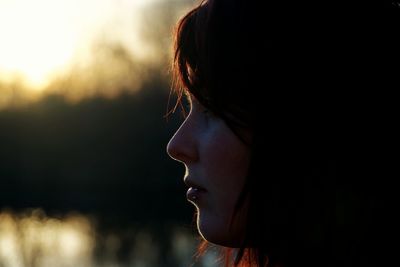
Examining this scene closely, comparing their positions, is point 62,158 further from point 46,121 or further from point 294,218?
point 294,218

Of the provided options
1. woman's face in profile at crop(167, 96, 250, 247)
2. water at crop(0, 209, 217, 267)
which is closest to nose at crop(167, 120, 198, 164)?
woman's face in profile at crop(167, 96, 250, 247)

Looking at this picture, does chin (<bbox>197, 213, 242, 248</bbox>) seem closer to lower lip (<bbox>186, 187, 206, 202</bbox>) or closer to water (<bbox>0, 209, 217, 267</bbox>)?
lower lip (<bbox>186, 187, 206, 202</bbox>)

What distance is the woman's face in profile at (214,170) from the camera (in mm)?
1054

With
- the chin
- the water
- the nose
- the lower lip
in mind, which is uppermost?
the nose

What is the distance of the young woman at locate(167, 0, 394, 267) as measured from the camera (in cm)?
101

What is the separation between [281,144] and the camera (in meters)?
1.02

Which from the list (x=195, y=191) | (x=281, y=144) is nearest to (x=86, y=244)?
Answer: (x=195, y=191)

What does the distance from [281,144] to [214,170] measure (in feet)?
0.35

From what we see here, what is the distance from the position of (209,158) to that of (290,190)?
12cm

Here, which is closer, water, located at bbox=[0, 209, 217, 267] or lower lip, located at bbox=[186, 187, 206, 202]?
lower lip, located at bbox=[186, 187, 206, 202]

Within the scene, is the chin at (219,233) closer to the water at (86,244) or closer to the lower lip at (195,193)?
the lower lip at (195,193)

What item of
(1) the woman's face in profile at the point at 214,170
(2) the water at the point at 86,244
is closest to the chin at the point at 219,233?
(1) the woman's face in profile at the point at 214,170

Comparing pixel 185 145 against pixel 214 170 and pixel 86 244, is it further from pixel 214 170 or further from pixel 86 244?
pixel 86 244

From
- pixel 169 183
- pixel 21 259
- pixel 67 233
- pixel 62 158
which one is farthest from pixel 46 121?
pixel 21 259
